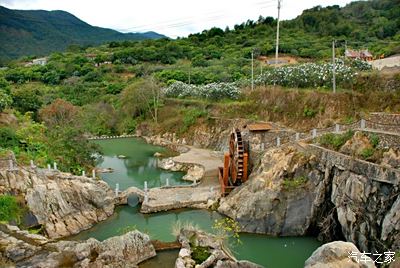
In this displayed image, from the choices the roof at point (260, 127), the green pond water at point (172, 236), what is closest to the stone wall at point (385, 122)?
the green pond water at point (172, 236)

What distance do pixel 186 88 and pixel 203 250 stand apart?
92.3 feet

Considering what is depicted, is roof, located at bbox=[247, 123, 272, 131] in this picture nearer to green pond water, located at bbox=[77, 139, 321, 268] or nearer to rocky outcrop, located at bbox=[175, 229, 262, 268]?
green pond water, located at bbox=[77, 139, 321, 268]

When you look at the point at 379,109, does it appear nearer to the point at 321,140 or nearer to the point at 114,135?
the point at 321,140

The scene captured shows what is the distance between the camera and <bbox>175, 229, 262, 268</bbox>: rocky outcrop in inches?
378

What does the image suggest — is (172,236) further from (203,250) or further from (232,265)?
(232,265)

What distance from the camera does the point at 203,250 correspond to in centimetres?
1066

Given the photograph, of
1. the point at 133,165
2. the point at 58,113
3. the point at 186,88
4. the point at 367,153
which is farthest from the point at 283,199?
the point at 186,88

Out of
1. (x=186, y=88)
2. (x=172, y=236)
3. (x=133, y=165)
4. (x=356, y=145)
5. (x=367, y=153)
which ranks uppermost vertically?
(x=186, y=88)

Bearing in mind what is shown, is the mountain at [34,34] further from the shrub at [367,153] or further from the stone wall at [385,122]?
the shrub at [367,153]

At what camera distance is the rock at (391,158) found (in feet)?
39.8

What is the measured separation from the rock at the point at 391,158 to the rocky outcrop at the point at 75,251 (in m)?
8.37

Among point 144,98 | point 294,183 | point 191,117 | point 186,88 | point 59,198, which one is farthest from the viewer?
point 144,98

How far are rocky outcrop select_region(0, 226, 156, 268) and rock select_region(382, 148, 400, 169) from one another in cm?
837

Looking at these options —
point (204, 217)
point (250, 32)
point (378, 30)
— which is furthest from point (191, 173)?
point (250, 32)
